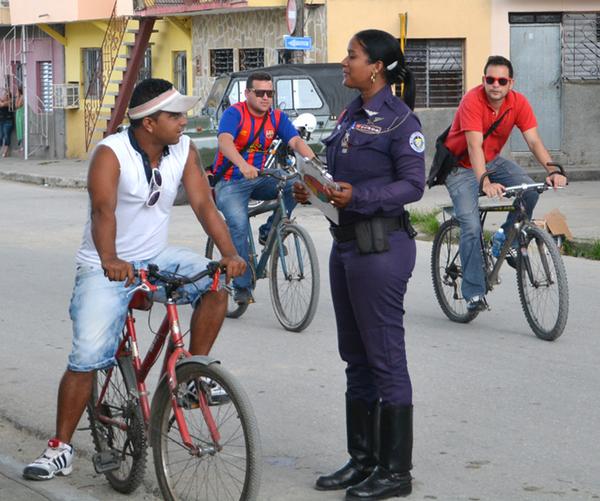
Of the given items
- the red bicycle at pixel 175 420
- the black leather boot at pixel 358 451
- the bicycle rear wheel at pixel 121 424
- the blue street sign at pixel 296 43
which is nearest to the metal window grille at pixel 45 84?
the blue street sign at pixel 296 43

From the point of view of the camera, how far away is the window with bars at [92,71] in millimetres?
33372

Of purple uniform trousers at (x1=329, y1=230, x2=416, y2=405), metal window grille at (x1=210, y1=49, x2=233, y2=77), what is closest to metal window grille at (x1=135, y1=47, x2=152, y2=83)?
metal window grille at (x1=210, y1=49, x2=233, y2=77)

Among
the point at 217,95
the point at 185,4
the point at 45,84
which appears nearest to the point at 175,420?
the point at 217,95

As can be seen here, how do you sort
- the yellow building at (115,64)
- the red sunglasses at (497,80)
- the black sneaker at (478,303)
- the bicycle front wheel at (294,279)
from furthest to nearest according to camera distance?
1. the yellow building at (115,64)
2. the bicycle front wheel at (294,279)
3. the black sneaker at (478,303)
4. the red sunglasses at (497,80)

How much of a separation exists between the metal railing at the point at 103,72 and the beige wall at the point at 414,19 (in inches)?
296

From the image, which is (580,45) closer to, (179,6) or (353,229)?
(179,6)

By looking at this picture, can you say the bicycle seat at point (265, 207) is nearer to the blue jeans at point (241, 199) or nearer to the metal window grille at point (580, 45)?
the blue jeans at point (241, 199)

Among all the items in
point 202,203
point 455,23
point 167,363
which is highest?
point 455,23

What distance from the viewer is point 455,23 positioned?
2481 centimetres

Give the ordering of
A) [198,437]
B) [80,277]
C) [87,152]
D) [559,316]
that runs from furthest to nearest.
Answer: [87,152] < [559,316] < [80,277] < [198,437]

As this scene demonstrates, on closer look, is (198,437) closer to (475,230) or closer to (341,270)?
(341,270)

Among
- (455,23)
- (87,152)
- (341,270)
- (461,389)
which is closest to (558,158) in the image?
(455,23)

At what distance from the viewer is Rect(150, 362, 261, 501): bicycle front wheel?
502 centimetres

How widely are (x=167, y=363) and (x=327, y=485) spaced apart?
36.6 inches
